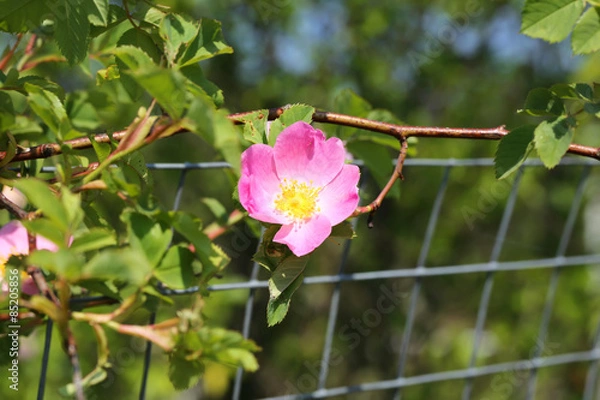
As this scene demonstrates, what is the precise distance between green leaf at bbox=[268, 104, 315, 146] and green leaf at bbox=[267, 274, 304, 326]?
151 millimetres

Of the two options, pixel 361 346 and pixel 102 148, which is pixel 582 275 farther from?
pixel 102 148

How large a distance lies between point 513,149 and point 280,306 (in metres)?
0.32

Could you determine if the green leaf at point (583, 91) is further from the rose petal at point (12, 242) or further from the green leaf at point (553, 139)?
the rose petal at point (12, 242)

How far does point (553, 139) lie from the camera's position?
75 centimetres

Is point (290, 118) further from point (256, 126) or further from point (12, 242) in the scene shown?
point (12, 242)

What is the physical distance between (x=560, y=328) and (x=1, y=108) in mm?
3221

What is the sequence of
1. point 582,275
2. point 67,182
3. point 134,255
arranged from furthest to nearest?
1. point 582,275
2. point 67,182
3. point 134,255

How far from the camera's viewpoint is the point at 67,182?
2.10ft

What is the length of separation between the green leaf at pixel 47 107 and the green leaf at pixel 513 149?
458 mm

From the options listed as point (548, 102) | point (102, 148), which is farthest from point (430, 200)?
point (102, 148)

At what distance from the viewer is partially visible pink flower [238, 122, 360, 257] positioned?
0.67m

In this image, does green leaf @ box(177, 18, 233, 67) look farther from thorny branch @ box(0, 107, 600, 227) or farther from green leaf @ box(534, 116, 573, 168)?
green leaf @ box(534, 116, 573, 168)

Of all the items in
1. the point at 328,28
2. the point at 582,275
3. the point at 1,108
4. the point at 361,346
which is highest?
the point at 328,28

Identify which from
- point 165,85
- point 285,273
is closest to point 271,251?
point 285,273
